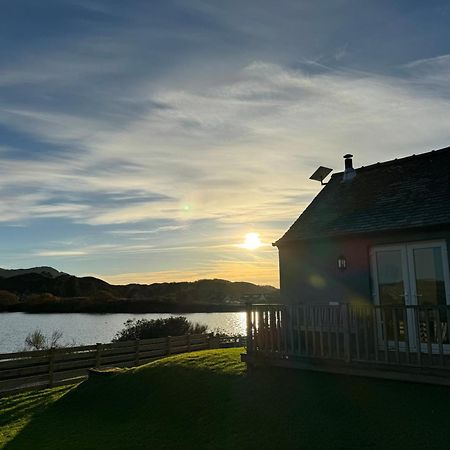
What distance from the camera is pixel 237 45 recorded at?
35.2ft

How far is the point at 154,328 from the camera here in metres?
26.5

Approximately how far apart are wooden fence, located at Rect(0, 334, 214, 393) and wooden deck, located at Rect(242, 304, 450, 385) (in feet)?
25.6

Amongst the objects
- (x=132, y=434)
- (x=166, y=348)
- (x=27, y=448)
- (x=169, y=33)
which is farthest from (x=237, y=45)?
(x=166, y=348)

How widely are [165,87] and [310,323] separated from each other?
269 inches

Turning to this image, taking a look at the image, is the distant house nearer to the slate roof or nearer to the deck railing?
the slate roof

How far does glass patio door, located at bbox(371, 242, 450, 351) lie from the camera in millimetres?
9547

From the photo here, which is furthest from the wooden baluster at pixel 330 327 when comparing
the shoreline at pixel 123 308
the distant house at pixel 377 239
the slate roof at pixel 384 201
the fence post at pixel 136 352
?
the shoreline at pixel 123 308

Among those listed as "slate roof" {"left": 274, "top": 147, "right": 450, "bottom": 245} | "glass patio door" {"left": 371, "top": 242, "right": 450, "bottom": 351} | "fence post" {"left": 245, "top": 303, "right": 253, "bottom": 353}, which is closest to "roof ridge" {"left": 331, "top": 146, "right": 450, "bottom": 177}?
"slate roof" {"left": 274, "top": 147, "right": 450, "bottom": 245}

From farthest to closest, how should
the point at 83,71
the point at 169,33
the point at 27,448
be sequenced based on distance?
1. the point at 83,71
2. the point at 169,33
3. the point at 27,448

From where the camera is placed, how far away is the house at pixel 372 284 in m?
8.79

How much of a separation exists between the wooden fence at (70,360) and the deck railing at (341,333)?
26.2 feet

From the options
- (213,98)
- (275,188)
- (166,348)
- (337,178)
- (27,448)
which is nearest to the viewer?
(27,448)

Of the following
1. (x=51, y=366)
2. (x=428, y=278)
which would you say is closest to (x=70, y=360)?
(x=51, y=366)

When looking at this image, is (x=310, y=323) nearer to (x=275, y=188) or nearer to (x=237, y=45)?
(x=237, y=45)
